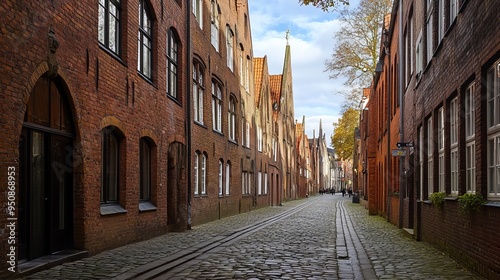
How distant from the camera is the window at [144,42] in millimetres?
14773

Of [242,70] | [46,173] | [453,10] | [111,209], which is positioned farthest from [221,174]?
[453,10]

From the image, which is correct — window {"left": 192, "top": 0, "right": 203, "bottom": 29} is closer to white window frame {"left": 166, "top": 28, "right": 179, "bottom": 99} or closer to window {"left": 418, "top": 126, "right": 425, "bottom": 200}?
white window frame {"left": 166, "top": 28, "right": 179, "bottom": 99}

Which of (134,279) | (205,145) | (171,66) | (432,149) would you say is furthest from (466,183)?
(205,145)

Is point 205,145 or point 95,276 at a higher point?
point 205,145

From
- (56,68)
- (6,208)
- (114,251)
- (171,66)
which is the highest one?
(171,66)

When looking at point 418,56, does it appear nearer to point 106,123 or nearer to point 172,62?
point 172,62

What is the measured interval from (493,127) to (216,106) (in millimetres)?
17603

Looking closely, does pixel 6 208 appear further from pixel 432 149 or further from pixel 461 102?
pixel 432 149

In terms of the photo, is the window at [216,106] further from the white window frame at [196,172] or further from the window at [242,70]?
the window at [242,70]

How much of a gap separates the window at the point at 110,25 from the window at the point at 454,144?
685 centimetres

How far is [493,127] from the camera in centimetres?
809

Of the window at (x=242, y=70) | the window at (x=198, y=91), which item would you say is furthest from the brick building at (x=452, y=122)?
the window at (x=242, y=70)

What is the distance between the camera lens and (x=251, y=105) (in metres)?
34.7

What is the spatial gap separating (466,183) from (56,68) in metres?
6.80
